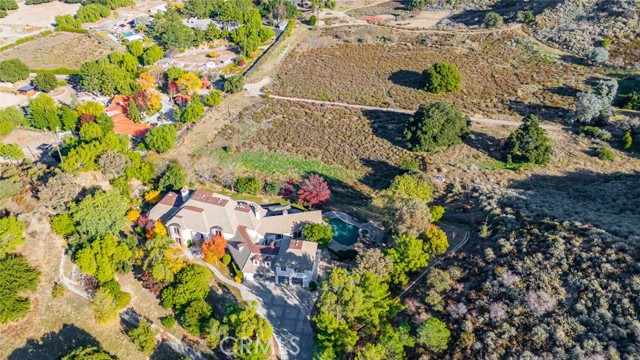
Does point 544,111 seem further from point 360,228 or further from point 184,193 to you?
point 184,193

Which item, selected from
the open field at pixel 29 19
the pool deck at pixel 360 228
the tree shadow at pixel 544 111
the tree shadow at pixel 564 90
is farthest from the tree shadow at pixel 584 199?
the open field at pixel 29 19

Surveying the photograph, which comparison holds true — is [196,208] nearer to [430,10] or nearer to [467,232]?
[467,232]

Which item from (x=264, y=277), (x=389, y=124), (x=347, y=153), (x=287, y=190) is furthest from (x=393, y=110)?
(x=264, y=277)

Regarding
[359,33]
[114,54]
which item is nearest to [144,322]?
[114,54]

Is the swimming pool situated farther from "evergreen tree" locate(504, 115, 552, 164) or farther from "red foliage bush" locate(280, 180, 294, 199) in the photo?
"evergreen tree" locate(504, 115, 552, 164)

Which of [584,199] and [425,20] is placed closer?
[584,199]

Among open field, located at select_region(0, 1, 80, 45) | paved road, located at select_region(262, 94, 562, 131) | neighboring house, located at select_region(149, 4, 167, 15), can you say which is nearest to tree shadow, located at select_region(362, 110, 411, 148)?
paved road, located at select_region(262, 94, 562, 131)

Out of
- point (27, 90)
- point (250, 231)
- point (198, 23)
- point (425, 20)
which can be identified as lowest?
point (250, 231)
